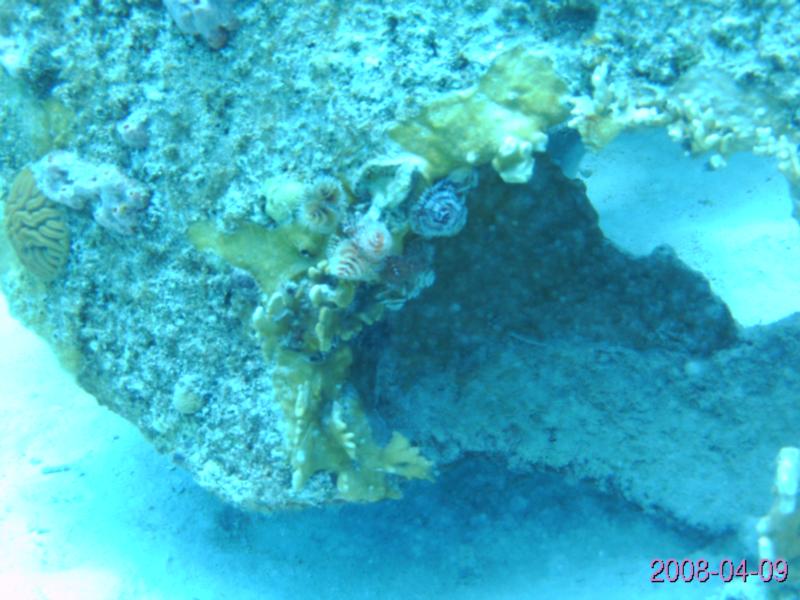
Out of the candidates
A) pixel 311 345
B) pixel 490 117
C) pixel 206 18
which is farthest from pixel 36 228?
pixel 490 117

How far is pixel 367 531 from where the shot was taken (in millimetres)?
4098

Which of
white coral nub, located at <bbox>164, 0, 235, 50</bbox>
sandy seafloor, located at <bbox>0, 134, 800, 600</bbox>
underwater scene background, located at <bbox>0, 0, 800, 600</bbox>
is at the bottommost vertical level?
sandy seafloor, located at <bbox>0, 134, 800, 600</bbox>

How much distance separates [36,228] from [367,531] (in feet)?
9.61

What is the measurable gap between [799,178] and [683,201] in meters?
2.45

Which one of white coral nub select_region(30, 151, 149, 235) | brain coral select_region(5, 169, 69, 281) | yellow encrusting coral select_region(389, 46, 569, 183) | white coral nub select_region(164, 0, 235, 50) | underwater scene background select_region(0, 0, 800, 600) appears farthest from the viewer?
brain coral select_region(5, 169, 69, 281)

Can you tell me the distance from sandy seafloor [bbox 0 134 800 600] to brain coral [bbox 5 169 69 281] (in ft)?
5.72

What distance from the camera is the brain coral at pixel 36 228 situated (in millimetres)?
3578

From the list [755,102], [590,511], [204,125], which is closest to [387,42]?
[204,125]

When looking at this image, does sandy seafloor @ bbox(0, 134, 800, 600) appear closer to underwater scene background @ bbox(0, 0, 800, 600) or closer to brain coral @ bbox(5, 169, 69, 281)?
underwater scene background @ bbox(0, 0, 800, 600)

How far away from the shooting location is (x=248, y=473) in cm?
327

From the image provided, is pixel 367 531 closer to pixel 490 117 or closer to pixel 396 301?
pixel 396 301

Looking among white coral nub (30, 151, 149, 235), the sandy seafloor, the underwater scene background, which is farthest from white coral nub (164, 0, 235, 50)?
the sandy seafloor

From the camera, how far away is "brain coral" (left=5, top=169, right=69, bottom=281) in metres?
3.58

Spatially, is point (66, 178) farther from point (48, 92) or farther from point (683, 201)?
point (683, 201)
